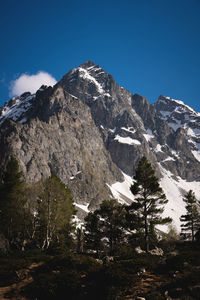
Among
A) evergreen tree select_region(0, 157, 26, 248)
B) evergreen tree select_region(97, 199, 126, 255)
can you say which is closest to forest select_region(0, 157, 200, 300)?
evergreen tree select_region(0, 157, 26, 248)

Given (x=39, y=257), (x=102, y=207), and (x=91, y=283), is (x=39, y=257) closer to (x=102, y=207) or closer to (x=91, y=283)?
(x=91, y=283)

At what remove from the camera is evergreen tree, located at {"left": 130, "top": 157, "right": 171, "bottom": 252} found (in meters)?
23.2

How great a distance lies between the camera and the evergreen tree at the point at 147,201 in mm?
23172

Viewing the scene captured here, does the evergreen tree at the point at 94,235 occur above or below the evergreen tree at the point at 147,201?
below

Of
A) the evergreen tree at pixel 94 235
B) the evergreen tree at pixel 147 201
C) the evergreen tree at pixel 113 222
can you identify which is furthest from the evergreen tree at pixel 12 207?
the evergreen tree at pixel 147 201

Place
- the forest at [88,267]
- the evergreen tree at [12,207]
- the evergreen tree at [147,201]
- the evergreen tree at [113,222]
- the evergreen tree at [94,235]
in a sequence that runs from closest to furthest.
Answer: the forest at [88,267] → the evergreen tree at [147,201] → the evergreen tree at [12,207] → the evergreen tree at [113,222] → the evergreen tree at [94,235]

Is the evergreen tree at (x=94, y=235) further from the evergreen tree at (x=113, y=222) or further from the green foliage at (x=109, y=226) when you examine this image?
the evergreen tree at (x=113, y=222)

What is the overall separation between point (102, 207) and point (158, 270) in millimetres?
19429

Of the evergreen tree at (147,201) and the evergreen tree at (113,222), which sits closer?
the evergreen tree at (147,201)

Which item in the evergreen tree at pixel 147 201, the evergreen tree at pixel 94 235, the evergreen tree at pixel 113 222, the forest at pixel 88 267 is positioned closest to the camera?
the forest at pixel 88 267

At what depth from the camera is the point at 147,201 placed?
23.5 m

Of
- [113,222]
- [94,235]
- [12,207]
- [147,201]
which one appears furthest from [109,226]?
[12,207]

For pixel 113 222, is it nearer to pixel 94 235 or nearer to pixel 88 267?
pixel 94 235

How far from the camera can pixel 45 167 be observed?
554ft
